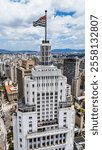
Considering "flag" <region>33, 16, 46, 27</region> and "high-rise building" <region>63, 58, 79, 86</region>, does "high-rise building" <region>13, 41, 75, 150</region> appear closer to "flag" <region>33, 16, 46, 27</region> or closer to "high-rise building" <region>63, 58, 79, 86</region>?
"flag" <region>33, 16, 46, 27</region>

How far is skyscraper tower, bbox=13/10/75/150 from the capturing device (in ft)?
34.1

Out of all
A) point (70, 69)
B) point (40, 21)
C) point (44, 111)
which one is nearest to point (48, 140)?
point (44, 111)

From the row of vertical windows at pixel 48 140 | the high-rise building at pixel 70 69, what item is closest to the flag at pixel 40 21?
the row of vertical windows at pixel 48 140

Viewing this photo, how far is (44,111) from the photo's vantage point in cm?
1080

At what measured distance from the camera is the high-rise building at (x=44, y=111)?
1040 centimetres

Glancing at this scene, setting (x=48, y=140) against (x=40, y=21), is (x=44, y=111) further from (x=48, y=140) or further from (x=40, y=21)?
(x=40, y=21)

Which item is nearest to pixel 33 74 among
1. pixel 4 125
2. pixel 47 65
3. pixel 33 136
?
pixel 47 65

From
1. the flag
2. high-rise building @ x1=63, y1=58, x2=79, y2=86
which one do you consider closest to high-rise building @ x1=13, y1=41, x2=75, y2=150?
the flag

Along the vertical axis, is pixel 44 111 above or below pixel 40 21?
below

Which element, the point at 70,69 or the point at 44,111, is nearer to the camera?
the point at 44,111

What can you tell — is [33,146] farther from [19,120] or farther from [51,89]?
[51,89]

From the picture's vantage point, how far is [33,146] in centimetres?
1085

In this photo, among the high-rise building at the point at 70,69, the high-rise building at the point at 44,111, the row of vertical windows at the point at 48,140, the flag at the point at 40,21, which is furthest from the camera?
the high-rise building at the point at 70,69

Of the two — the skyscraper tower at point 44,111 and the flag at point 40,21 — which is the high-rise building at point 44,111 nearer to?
the skyscraper tower at point 44,111
